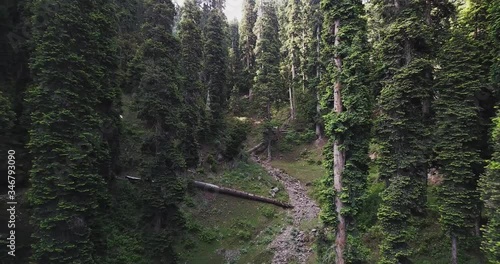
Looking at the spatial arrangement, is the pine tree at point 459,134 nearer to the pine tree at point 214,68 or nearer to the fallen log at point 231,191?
the fallen log at point 231,191

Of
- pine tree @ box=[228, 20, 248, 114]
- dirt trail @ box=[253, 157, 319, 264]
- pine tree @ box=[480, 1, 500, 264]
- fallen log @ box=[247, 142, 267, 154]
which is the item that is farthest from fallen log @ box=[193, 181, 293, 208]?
pine tree @ box=[228, 20, 248, 114]

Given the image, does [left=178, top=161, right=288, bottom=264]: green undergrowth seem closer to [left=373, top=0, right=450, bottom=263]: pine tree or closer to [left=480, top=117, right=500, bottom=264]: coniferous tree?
[left=373, top=0, right=450, bottom=263]: pine tree

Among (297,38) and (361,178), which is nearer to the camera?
(361,178)

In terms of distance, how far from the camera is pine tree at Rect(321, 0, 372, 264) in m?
12.4

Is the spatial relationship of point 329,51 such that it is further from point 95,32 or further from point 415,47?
point 95,32

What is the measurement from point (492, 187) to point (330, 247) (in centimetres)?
612

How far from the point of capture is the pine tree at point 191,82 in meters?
26.7

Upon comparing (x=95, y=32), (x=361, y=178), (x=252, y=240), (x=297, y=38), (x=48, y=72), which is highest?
(x=297, y=38)

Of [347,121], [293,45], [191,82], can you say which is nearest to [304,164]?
[191,82]

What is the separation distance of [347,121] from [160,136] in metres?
10.8

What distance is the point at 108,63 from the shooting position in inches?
681

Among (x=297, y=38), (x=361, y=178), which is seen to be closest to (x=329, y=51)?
(x=361, y=178)

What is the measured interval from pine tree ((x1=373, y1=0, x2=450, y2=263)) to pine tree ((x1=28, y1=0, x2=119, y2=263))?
1267cm

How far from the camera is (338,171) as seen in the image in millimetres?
12852
